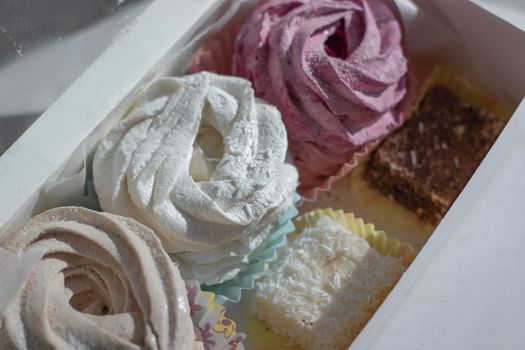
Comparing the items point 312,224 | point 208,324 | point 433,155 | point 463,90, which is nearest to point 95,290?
point 208,324

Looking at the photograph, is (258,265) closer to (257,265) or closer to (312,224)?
(257,265)

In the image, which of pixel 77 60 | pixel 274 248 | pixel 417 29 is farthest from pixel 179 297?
pixel 417 29

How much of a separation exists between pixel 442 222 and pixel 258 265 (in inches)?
16.4

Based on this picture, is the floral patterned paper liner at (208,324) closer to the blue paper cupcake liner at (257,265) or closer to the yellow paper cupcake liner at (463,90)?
the blue paper cupcake liner at (257,265)

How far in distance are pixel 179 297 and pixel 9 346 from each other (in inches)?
10.3

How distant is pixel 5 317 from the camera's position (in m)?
1.09

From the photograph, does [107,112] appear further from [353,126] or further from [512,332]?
[512,332]

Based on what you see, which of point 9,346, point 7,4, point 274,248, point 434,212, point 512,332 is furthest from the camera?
point 434,212

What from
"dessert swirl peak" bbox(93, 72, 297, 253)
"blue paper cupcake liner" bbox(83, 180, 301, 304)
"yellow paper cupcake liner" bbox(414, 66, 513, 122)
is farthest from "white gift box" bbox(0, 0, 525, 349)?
"blue paper cupcake liner" bbox(83, 180, 301, 304)

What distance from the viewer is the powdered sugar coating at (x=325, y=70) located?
1522 mm

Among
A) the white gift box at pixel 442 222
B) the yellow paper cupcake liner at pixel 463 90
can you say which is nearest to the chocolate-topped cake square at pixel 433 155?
the yellow paper cupcake liner at pixel 463 90

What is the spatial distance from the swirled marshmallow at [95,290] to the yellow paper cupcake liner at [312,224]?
362 millimetres

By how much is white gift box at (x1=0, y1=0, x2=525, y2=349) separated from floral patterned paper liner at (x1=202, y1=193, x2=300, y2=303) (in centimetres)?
35

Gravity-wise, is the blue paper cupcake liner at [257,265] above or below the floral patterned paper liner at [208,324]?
above
